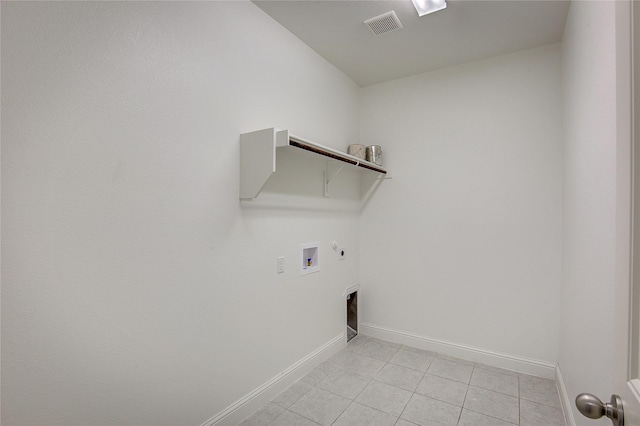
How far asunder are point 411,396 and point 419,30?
266 centimetres

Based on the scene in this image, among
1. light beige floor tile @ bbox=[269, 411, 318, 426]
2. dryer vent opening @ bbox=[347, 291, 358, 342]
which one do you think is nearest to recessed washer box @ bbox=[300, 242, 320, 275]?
dryer vent opening @ bbox=[347, 291, 358, 342]

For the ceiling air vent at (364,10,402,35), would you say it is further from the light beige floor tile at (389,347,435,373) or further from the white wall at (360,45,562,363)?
the light beige floor tile at (389,347,435,373)

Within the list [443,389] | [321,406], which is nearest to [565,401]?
[443,389]

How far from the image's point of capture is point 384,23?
2.21 m

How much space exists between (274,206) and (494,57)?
7.53 ft

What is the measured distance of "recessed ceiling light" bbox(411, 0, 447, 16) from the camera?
1.99m

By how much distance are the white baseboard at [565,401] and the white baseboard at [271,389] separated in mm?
1685

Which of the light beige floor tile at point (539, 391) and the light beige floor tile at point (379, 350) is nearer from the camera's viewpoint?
the light beige floor tile at point (539, 391)

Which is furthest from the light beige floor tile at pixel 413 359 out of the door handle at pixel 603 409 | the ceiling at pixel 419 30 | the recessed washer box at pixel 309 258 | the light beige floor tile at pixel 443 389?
the ceiling at pixel 419 30

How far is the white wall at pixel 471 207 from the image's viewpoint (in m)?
2.49

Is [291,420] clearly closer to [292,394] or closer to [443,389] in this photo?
[292,394]

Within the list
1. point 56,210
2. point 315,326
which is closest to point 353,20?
point 56,210

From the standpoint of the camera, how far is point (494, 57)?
2689 mm

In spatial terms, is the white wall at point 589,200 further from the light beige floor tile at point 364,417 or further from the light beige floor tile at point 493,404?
the light beige floor tile at point 364,417
